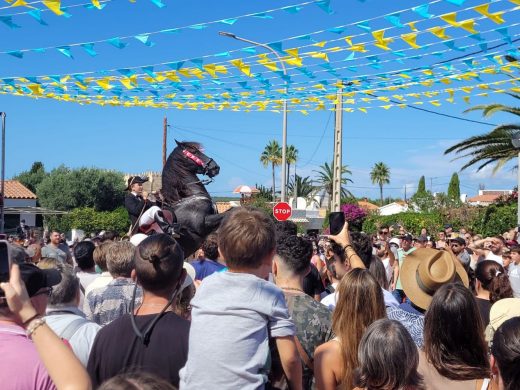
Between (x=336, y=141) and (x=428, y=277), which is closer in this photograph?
(x=428, y=277)

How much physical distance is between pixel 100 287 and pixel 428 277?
2464 mm

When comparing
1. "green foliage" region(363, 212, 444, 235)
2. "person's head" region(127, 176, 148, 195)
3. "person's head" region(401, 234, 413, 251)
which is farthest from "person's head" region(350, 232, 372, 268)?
"green foliage" region(363, 212, 444, 235)

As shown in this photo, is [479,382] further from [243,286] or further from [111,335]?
[111,335]

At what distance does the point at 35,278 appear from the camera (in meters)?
2.81

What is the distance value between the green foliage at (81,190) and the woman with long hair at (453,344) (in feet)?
167

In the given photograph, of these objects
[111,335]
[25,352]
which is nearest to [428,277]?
[111,335]

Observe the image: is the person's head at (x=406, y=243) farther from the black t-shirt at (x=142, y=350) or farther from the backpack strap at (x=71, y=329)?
the black t-shirt at (x=142, y=350)

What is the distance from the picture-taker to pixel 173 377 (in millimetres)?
3158

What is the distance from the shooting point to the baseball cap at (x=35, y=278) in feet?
9.06

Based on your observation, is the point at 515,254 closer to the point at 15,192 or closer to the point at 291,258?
the point at 291,258

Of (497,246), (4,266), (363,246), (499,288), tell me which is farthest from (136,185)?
(497,246)

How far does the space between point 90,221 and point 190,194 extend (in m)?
40.2

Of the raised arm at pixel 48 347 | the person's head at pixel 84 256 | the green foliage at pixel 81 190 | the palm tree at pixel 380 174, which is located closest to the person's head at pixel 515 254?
the person's head at pixel 84 256

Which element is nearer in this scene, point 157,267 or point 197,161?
point 157,267
